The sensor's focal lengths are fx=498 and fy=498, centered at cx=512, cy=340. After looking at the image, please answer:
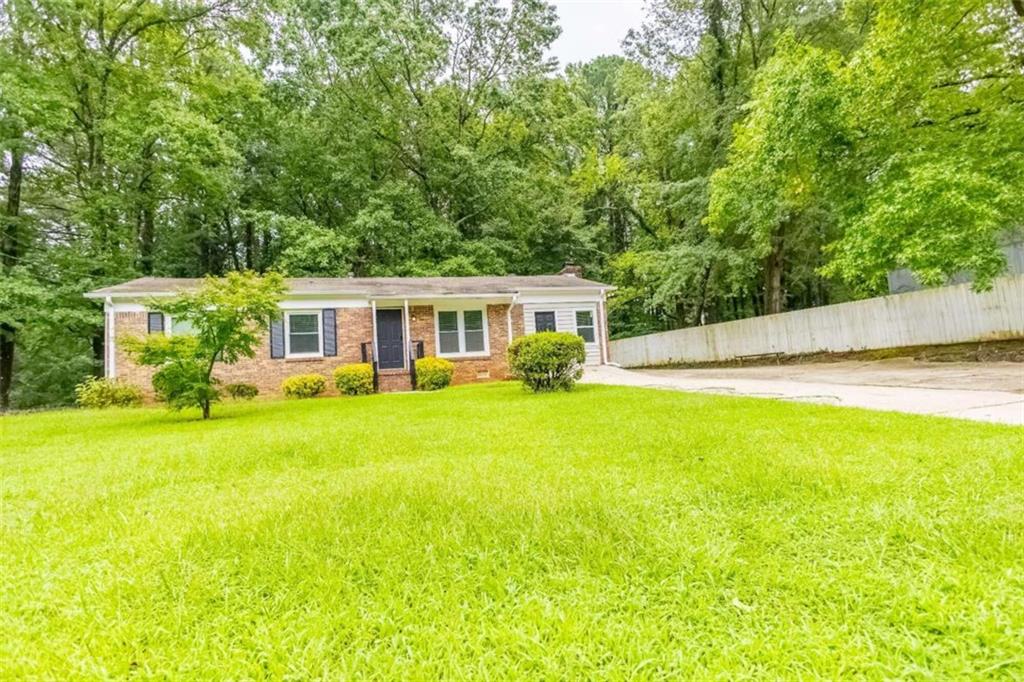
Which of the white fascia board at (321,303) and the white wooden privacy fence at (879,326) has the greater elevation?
the white fascia board at (321,303)

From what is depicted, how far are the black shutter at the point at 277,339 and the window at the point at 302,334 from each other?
0.10 meters

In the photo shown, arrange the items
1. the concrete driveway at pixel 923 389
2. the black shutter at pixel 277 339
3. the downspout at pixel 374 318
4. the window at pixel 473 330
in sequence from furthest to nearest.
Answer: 1. the window at pixel 473 330
2. the downspout at pixel 374 318
3. the black shutter at pixel 277 339
4. the concrete driveway at pixel 923 389

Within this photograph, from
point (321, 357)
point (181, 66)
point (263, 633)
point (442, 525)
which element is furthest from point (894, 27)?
point (181, 66)

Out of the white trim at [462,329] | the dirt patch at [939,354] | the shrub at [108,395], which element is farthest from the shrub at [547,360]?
the shrub at [108,395]

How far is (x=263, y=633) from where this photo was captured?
1.71m

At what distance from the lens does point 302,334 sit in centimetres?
1391

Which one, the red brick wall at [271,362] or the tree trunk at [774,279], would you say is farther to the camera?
the tree trunk at [774,279]


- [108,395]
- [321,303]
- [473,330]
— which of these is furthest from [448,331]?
[108,395]

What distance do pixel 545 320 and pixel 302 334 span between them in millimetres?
7280

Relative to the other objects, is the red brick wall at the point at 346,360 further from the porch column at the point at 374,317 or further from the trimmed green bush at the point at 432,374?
the trimmed green bush at the point at 432,374

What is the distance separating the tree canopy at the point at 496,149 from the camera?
9.27 meters

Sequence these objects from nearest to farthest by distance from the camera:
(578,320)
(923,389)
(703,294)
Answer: (923,389)
(578,320)
(703,294)

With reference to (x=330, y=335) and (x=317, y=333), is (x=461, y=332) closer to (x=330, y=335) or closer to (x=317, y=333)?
(x=330, y=335)

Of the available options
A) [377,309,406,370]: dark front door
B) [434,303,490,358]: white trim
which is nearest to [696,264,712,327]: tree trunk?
[434,303,490,358]: white trim
